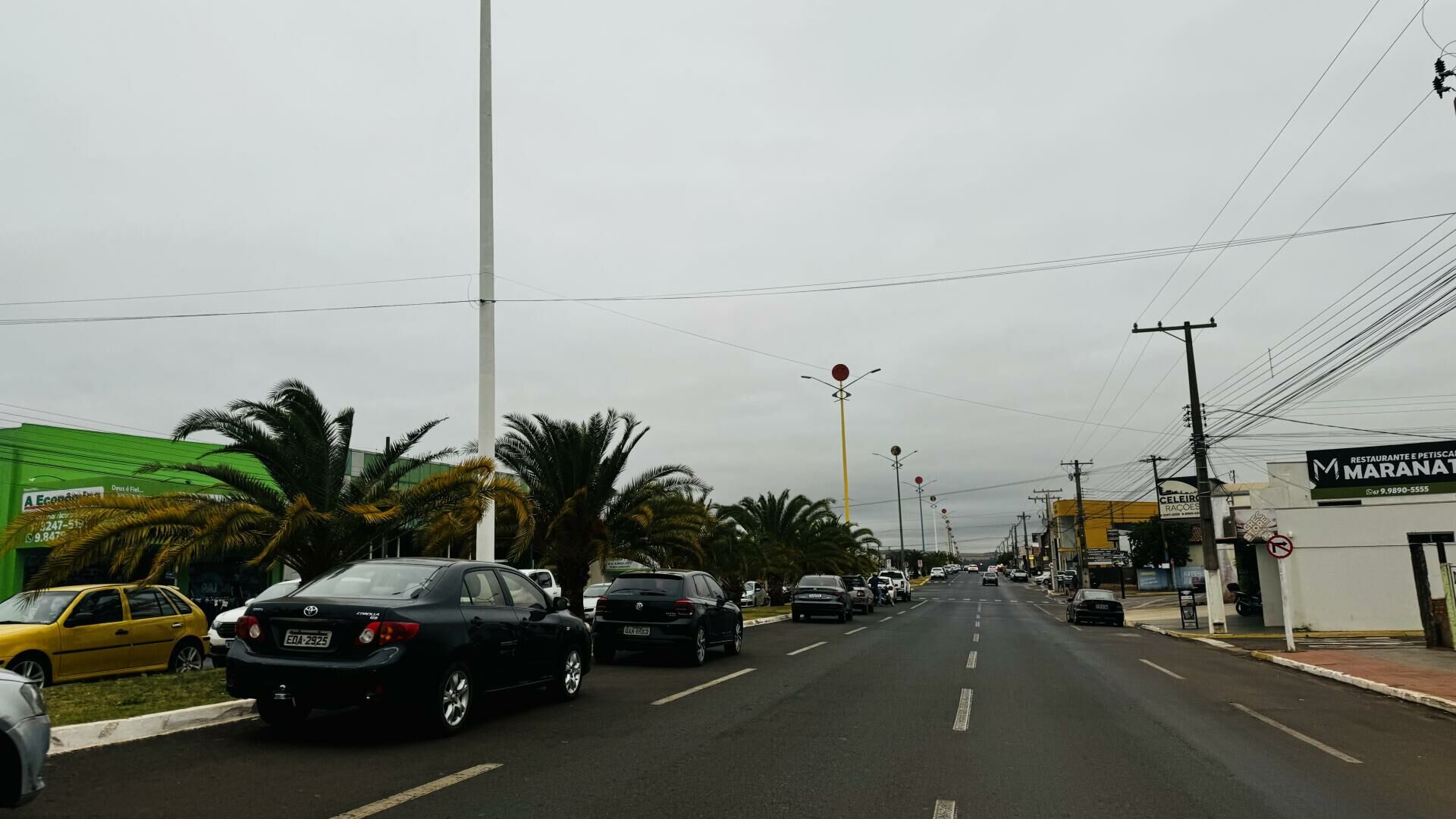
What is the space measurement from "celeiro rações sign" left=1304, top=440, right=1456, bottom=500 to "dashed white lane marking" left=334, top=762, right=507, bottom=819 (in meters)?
28.3

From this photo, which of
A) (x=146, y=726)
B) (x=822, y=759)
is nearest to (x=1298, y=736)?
(x=822, y=759)

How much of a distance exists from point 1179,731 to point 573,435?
1541cm

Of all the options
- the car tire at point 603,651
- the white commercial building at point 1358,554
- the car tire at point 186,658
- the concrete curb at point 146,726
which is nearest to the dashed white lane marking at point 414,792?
the concrete curb at point 146,726

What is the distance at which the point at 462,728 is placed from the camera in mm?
8664

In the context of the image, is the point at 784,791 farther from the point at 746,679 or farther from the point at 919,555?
the point at 919,555

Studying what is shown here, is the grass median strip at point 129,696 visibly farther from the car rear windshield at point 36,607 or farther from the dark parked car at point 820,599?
the dark parked car at point 820,599

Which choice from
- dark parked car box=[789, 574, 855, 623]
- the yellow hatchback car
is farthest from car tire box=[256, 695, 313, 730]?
dark parked car box=[789, 574, 855, 623]

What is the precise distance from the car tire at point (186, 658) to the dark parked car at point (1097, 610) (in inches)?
1181

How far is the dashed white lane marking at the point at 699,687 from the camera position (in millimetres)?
11078

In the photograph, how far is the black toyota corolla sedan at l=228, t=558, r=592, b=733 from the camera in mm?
7652

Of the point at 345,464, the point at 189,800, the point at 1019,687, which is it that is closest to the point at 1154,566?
the point at 1019,687

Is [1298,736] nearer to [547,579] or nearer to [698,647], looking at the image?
[698,647]

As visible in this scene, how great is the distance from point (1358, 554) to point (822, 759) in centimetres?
2649

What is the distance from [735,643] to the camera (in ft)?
58.5
